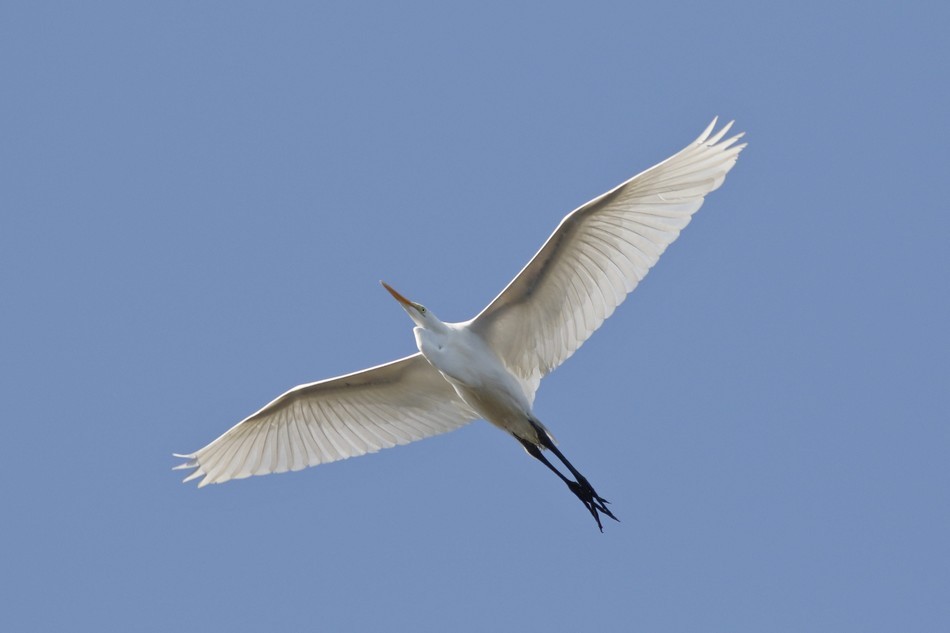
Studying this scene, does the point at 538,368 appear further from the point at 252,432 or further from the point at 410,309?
the point at 252,432

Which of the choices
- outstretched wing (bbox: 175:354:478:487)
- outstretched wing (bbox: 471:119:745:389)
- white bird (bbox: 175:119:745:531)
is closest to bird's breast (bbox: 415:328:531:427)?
white bird (bbox: 175:119:745:531)

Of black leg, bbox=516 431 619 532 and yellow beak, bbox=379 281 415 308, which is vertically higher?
yellow beak, bbox=379 281 415 308

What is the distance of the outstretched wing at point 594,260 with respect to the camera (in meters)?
12.3

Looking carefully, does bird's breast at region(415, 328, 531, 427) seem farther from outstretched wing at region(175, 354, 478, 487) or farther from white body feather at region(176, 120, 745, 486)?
outstretched wing at region(175, 354, 478, 487)

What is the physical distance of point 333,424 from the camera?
47.4 ft

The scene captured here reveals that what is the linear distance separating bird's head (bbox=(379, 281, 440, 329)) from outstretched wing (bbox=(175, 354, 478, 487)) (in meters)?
0.81

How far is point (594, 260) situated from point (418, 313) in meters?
1.68

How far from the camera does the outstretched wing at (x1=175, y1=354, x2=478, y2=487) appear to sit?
14141mm

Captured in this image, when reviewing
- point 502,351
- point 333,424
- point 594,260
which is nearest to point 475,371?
point 502,351

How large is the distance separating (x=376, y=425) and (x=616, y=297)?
2925 millimetres

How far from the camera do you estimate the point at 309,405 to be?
14.4m

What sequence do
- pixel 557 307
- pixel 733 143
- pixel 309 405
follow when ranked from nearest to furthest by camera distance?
pixel 733 143 → pixel 557 307 → pixel 309 405

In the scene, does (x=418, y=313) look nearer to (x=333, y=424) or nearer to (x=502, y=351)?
(x=502, y=351)

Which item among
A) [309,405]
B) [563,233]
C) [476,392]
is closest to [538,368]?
[476,392]
